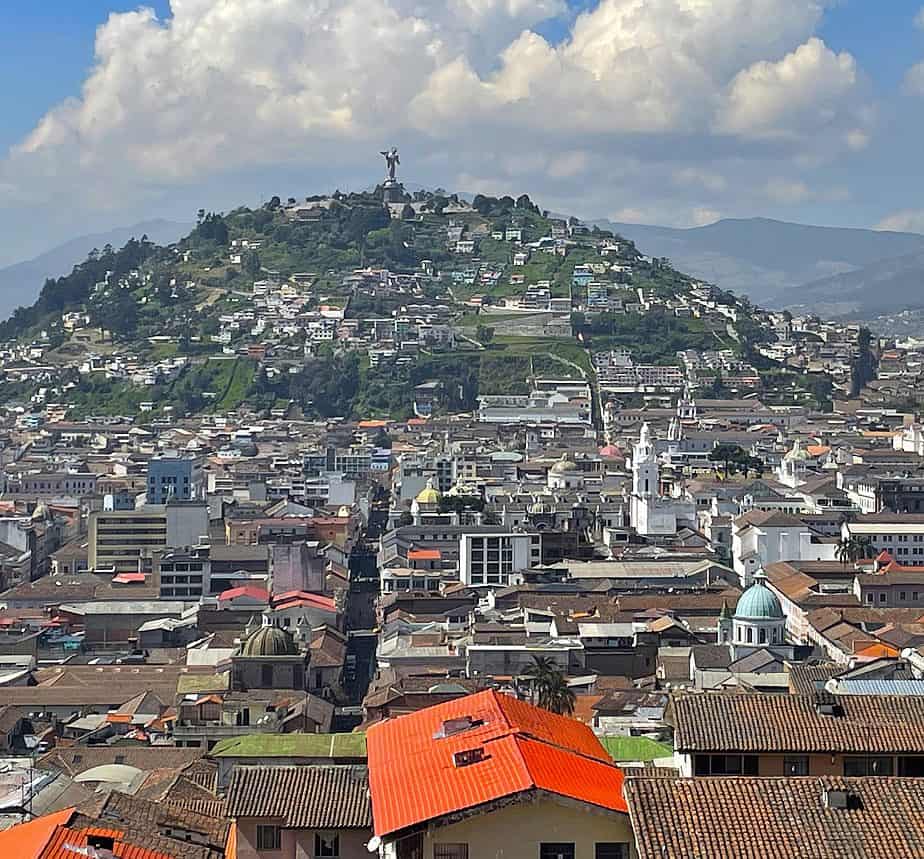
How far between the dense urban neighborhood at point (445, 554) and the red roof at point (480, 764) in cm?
5

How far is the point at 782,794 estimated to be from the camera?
14.1 metres

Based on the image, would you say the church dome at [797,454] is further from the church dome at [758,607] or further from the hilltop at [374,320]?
the church dome at [758,607]

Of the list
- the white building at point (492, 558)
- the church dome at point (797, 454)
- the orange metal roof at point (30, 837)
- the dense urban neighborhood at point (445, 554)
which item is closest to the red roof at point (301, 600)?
the dense urban neighborhood at point (445, 554)

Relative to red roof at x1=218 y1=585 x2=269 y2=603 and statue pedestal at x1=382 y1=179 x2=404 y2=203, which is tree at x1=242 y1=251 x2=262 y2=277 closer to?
statue pedestal at x1=382 y1=179 x2=404 y2=203

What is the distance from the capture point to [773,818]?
1367 centimetres

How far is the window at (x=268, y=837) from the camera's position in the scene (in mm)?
16469

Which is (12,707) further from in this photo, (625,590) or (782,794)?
(782,794)

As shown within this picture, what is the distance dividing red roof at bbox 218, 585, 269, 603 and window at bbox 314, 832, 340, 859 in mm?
45668

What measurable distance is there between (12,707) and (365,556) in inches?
1519

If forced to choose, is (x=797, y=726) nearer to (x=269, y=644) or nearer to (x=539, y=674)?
(x=539, y=674)

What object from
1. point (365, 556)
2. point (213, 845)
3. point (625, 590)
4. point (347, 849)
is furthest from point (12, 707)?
point (365, 556)

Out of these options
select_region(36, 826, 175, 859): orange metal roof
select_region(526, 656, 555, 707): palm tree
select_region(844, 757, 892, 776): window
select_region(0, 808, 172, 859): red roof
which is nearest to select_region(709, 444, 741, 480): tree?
select_region(526, 656, 555, 707): palm tree

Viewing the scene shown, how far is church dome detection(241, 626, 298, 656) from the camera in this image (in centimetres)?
4684

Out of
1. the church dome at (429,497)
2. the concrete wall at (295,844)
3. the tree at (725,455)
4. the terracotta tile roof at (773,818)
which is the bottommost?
the concrete wall at (295,844)
